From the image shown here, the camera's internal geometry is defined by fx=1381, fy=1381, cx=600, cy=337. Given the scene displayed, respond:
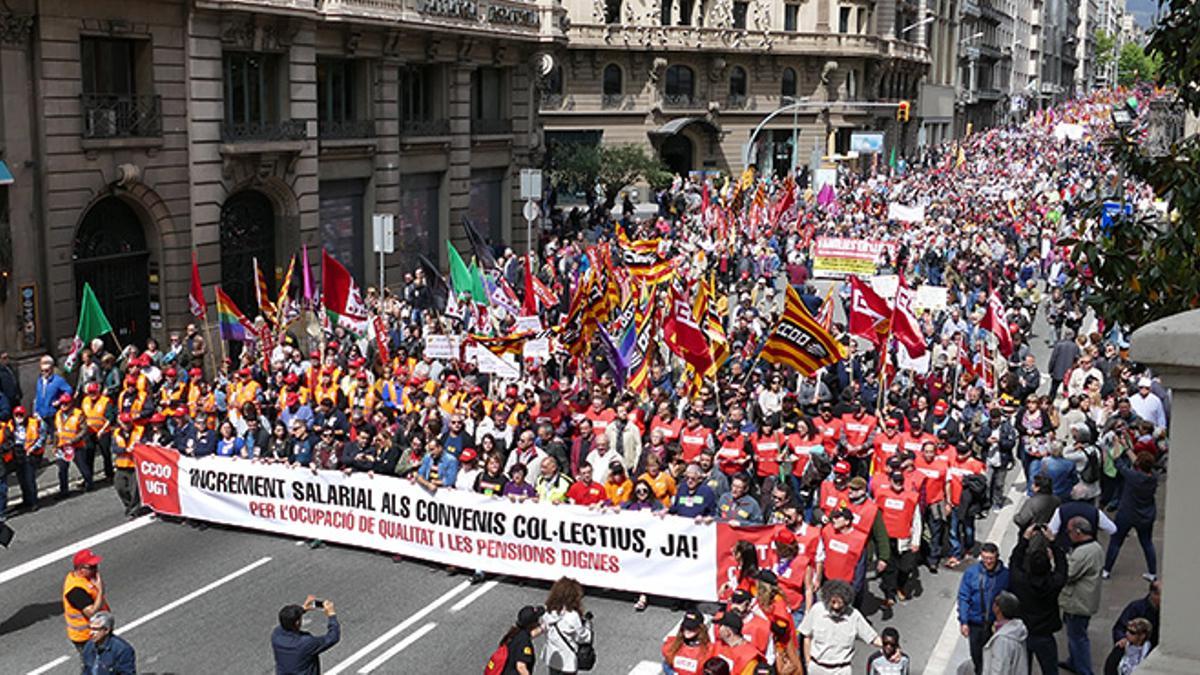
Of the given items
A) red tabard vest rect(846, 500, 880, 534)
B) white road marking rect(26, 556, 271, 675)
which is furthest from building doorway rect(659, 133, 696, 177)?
red tabard vest rect(846, 500, 880, 534)

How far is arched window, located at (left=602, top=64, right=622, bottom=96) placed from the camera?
6762cm

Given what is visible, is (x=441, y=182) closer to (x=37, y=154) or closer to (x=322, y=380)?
(x=37, y=154)

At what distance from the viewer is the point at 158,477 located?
17219 mm

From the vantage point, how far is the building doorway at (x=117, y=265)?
25859 millimetres

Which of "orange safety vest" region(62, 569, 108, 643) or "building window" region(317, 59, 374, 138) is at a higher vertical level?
"building window" region(317, 59, 374, 138)

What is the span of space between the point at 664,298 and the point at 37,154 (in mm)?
11351

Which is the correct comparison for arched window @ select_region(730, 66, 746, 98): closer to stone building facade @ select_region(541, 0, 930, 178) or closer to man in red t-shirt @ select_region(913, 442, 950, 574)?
stone building facade @ select_region(541, 0, 930, 178)

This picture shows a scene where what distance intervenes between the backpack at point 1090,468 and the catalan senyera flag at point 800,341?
406cm

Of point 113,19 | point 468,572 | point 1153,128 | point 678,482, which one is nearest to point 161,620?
point 468,572

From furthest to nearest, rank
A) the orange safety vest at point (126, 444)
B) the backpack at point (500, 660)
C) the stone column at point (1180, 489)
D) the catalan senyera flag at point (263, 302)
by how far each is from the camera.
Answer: the catalan senyera flag at point (263, 302) < the orange safety vest at point (126, 444) < the backpack at point (500, 660) < the stone column at point (1180, 489)

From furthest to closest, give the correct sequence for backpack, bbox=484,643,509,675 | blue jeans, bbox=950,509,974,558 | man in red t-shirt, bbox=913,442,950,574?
blue jeans, bbox=950,509,974,558
man in red t-shirt, bbox=913,442,950,574
backpack, bbox=484,643,509,675

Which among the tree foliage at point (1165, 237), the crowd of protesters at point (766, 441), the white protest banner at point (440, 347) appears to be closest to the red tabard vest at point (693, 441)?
the crowd of protesters at point (766, 441)

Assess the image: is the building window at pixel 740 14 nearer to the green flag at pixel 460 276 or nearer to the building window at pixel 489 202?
the building window at pixel 489 202

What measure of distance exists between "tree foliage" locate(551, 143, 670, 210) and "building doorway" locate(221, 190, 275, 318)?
2643 cm
